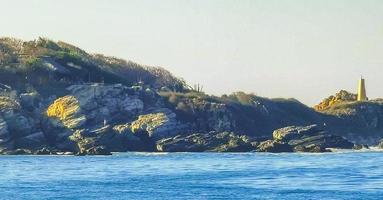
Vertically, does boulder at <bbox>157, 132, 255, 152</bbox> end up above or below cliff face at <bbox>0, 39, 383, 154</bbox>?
below

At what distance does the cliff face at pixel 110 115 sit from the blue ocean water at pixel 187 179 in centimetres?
2667

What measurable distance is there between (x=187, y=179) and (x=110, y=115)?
2838 inches

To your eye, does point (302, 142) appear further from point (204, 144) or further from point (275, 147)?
point (204, 144)

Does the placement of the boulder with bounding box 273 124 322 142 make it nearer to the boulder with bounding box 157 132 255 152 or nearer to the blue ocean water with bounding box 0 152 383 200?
the boulder with bounding box 157 132 255 152

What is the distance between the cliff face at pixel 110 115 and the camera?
136 meters

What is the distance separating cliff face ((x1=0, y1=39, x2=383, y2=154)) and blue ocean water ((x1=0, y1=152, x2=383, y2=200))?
87.5ft

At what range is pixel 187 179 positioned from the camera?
77062 millimetres

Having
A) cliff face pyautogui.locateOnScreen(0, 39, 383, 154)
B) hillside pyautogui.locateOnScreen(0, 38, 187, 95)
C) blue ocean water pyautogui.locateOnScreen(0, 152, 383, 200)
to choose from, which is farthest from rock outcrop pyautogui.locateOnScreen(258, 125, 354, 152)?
hillside pyautogui.locateOnScreen(0, 38, 187, 95)

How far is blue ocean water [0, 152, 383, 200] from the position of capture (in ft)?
206

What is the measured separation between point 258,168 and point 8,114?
193 ft

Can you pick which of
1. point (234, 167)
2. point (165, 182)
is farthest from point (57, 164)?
point (165, 182)

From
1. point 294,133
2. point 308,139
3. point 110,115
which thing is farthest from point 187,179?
point 294,133

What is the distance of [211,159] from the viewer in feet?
363

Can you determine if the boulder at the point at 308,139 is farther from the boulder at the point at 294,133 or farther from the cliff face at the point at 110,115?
the cliff face at the point at 110,115
